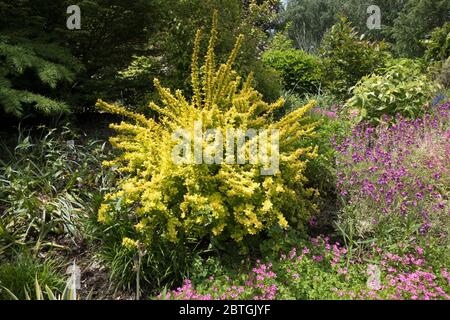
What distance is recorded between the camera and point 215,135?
9.86 ft

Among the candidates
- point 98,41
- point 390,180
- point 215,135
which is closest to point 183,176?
point 215,135

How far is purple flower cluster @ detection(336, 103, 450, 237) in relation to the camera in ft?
10.7

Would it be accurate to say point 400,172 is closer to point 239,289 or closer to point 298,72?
point 239,289

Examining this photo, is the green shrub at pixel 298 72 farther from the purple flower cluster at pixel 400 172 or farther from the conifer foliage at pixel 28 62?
the conifer foliage at pixel 28 62

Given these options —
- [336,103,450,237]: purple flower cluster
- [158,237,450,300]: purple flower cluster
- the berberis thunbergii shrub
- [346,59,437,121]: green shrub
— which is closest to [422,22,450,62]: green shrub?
[346,59,437,121]: green shrub

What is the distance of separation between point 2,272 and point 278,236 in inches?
70.6

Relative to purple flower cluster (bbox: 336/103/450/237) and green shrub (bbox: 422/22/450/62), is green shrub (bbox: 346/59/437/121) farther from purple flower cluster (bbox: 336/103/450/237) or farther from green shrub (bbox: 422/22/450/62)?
green shrub (bbox: 422/22/450/62)

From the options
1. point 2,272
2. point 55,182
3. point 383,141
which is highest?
point 383,141

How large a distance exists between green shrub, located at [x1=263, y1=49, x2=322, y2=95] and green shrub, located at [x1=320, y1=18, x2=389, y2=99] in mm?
635

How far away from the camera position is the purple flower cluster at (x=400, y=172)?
10.7 ft

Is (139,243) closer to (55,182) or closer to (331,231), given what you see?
(55,182)

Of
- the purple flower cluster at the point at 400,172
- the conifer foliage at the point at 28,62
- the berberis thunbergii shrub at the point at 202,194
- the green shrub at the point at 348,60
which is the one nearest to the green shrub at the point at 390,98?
the purple flower cluster at the point at 400,172

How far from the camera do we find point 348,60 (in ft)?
21.1

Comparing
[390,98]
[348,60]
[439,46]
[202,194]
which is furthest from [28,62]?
[439,46]
